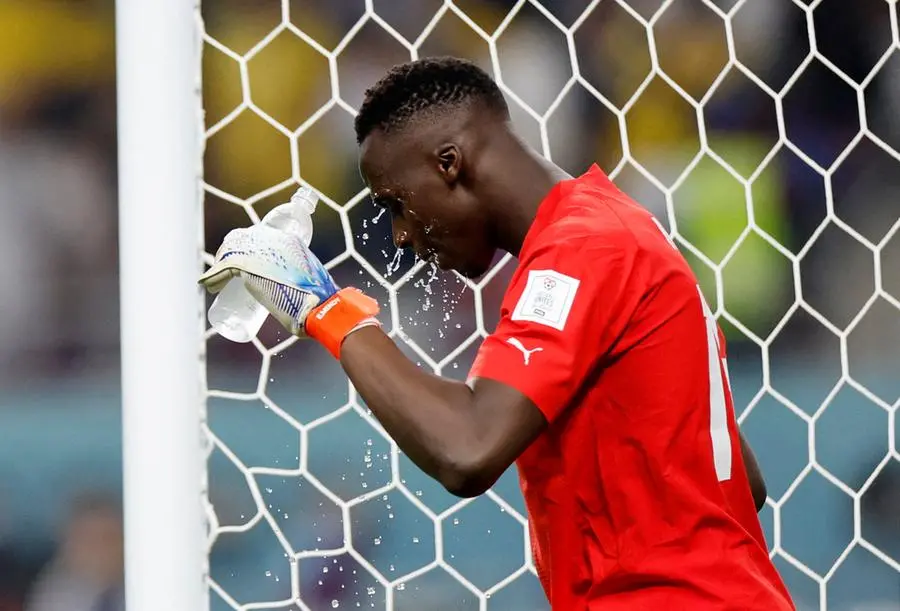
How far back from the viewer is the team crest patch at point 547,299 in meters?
0.83

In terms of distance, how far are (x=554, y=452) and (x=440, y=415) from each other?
0.14 meters

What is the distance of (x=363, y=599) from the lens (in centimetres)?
283

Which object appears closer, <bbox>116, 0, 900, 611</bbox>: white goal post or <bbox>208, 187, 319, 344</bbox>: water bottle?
<bbox>208, 187, 319, 344</bbox>: water bottle

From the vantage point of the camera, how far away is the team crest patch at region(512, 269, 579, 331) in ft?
2.74

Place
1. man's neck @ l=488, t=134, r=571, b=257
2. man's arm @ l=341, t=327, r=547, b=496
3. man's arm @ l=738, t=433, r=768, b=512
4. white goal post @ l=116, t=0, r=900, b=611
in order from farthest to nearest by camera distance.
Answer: white goal post @ l=116, t=0, r=900, b=611 < man's arm @ l=738, t=433, r=768, b=512 < man's neck @ l=488, t=134, r=571, b=257 < man's arm @ l=341, t=327, r=547, b=496

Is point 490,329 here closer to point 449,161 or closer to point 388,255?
point 388,255

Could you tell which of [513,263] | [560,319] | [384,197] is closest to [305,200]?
[384,197]

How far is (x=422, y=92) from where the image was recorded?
0.98 metres

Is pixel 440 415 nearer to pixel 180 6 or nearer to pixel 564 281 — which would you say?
pixel 564 281

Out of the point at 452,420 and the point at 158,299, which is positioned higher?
the point at 452,420

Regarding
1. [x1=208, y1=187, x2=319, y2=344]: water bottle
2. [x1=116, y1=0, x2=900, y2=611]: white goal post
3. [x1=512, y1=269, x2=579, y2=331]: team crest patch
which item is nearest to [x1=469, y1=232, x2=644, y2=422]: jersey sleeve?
[x1=512, y1=269, x2=579, y2=331]: team crest patch

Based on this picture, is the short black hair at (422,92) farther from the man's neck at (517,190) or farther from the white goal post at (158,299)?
the white goal post at (158,299)

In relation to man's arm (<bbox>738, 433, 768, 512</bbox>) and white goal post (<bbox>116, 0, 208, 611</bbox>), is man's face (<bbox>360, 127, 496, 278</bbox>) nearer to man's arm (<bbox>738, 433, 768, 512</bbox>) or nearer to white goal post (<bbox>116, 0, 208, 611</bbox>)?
white goal post (<bbox>116, 0, 208, 611</bbox>)

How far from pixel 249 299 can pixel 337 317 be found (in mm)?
183
